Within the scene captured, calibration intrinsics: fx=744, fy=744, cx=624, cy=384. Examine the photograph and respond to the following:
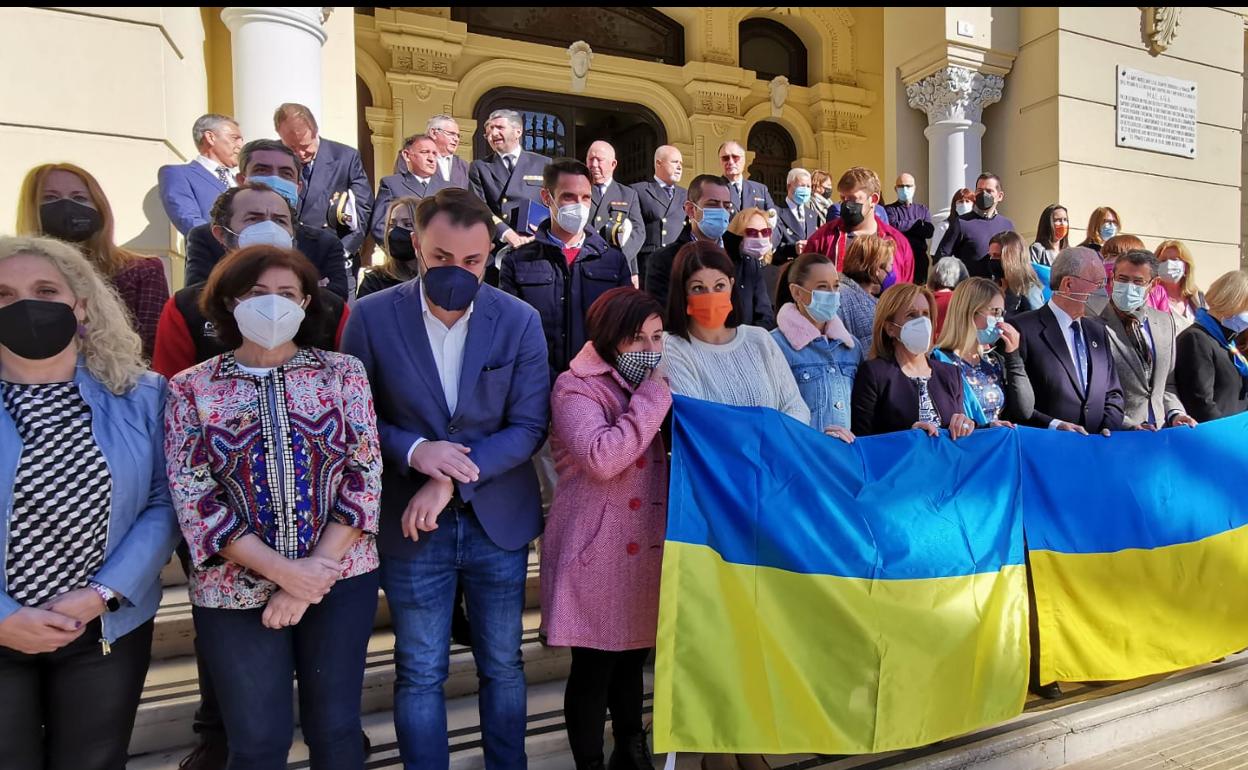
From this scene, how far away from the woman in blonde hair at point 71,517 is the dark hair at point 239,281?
0.72 feet

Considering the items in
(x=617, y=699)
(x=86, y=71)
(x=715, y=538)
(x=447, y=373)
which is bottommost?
(x=617, y=699)

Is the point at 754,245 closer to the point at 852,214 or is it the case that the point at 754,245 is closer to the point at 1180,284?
the point at 852,214

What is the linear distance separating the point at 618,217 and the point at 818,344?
210cm

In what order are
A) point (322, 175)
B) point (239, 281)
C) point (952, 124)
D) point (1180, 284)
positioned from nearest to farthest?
point (239, 281), point (322, 175), point (1180, 284), point (952, 124)

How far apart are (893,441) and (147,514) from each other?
248cm

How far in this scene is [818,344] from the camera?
3.17 m

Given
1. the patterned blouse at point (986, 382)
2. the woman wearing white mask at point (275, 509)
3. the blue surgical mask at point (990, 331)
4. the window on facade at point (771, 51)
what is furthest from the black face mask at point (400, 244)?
the window on facade at point (771, 51)

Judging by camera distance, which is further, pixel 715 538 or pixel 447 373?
pixel 715 538

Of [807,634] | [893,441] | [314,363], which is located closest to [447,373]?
[314,363]

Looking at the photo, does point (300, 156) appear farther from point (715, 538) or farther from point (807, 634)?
point (807, 634)

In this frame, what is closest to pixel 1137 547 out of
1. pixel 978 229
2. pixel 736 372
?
pixel 736 372

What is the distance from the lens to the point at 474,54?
9.61 meters

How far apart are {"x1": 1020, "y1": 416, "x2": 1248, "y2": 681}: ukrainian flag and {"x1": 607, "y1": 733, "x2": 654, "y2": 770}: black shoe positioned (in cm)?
172

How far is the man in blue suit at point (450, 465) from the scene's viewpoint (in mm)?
2193
